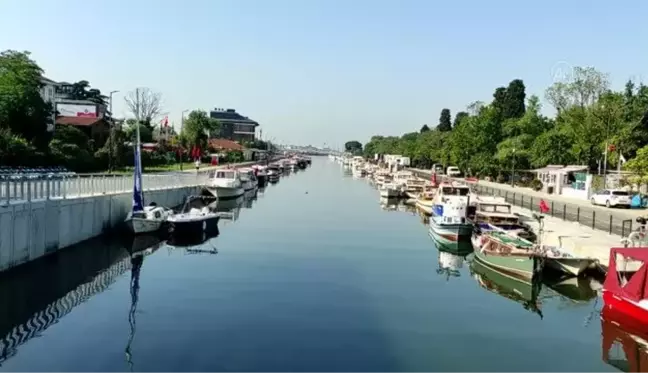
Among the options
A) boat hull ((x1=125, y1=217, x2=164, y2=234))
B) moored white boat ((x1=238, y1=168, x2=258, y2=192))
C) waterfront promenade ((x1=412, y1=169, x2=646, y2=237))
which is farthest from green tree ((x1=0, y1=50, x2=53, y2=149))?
waterfront promenade ((x1=412, y1=169, x2=646, y2=237))

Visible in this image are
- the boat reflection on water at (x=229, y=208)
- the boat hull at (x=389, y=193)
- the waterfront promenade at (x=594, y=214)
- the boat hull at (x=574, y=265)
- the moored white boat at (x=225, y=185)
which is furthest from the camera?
the boat hull at (x=389, y=193)

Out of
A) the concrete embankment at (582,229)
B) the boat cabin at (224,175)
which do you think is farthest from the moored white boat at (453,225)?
the boat cabin at (224,175)

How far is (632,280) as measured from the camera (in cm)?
2056

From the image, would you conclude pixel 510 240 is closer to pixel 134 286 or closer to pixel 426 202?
pixel 134 286

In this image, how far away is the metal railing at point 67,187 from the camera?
2556 cm

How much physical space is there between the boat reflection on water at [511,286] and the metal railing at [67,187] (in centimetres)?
1976

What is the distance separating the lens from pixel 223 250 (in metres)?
35.4

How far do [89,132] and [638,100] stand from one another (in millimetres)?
71337

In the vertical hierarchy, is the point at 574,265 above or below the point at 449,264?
above

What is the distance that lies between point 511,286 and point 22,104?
198 ft

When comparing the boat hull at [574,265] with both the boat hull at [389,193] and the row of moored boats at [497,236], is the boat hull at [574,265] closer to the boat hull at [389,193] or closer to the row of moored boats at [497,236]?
the row of moored boats at [497,236]

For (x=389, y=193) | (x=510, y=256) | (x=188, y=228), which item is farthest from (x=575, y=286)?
(x=389, y=193)

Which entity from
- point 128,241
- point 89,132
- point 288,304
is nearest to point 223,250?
point 128,241

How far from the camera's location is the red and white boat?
19922 millimetres
